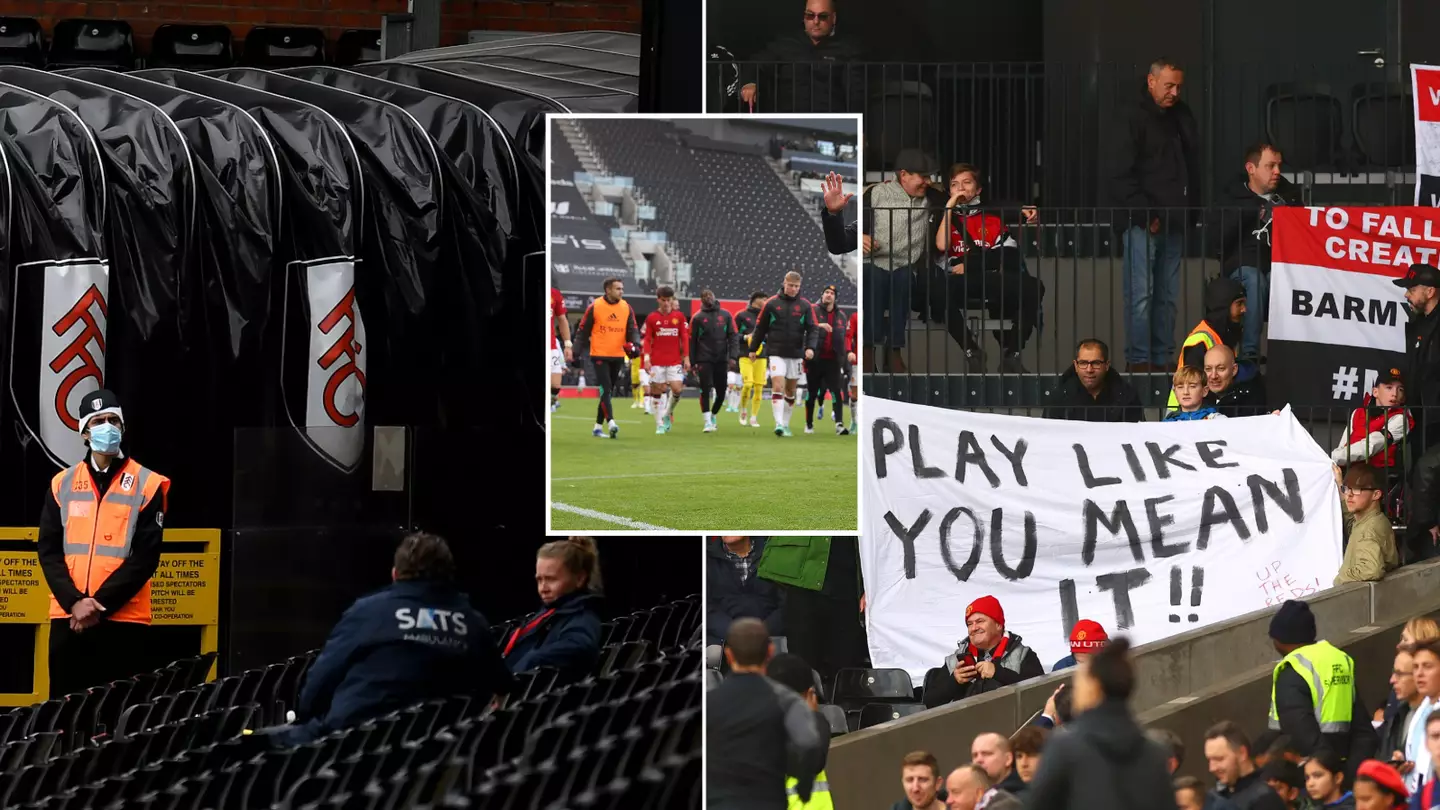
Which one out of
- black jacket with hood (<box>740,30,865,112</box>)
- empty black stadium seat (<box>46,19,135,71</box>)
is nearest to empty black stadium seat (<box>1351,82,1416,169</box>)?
black jacket with hood (<box>740,30,865,112</box>)

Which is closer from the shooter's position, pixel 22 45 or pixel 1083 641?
pixel 1083 641

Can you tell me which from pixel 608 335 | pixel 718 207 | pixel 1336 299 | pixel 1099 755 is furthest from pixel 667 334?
pixel 1336 299

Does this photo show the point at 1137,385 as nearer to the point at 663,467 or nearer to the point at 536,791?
the point at 663,467

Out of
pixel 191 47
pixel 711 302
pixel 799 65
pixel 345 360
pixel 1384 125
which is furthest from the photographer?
pixel 191 47

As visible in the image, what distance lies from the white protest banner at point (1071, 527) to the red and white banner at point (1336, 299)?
0.79 meters

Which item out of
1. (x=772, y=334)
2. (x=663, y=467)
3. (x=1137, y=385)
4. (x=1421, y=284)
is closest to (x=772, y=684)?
(x=663, y=467)

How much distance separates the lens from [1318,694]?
21.9 feet

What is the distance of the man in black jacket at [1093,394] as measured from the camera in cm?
713

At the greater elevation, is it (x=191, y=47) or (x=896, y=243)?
(x=191, y=47)

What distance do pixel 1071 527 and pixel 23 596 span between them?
18.4 ft

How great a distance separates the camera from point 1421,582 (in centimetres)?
704

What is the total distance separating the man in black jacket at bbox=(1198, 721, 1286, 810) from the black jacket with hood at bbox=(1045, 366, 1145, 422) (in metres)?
1.24

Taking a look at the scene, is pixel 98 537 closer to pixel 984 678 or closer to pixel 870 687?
pixel 870 687

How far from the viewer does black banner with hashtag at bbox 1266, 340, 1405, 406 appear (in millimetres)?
7883
